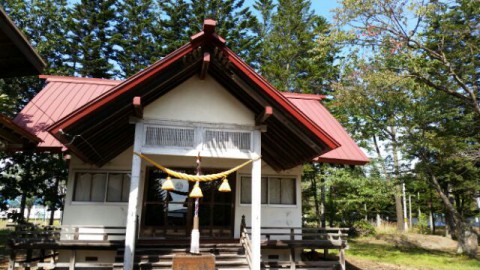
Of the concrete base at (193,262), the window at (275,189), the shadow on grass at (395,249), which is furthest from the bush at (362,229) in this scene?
the concrete base at (193,262)

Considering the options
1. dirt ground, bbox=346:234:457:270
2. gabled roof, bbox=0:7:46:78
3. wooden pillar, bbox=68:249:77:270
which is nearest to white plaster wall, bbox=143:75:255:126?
gabled roof, bbox=0:7:46:78

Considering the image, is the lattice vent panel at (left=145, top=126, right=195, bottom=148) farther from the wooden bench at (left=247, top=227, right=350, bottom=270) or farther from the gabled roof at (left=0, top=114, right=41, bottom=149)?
the wooden bench at (left=247, top=227, right=350, bottom=270)

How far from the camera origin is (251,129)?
864 cm

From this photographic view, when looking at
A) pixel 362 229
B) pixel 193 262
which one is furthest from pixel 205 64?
pixel 362 229

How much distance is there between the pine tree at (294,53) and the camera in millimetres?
27469

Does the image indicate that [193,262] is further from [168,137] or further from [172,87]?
[172,87]

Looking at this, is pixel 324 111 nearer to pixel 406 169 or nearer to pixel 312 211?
pixel 406 169

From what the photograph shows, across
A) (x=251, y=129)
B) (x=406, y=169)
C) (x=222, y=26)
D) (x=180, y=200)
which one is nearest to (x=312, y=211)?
(x=406, y=169)

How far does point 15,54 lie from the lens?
6348 mm

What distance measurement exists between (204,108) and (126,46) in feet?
72.7

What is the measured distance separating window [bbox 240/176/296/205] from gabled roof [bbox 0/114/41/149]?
628cm

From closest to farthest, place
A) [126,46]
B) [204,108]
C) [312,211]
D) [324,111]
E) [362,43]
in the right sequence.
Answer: [204,108]
[324,111]
[362,43]
[126,46]
[312,211]

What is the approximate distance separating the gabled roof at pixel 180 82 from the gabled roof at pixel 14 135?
4.29ft

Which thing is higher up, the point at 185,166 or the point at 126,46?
the point at 126,46
